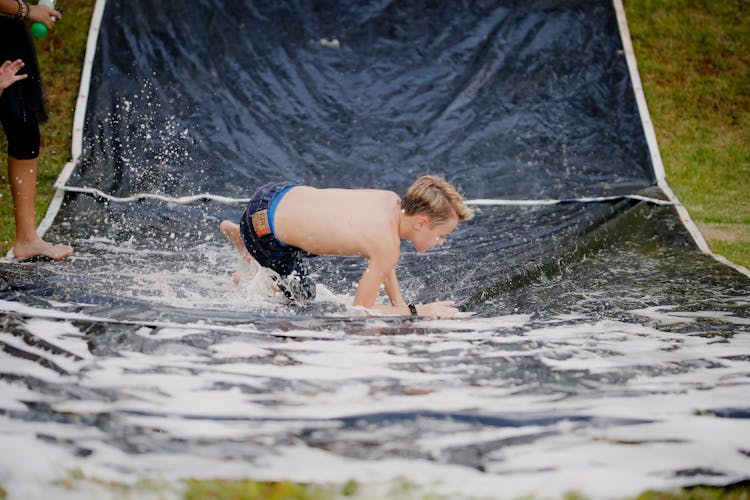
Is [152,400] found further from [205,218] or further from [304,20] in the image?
[304,20]

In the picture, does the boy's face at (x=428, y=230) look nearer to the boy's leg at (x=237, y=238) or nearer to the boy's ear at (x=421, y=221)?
the boy's ear at (x=421, y=221)

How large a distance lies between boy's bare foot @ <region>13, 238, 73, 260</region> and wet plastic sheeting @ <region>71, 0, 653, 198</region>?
47.2 inches

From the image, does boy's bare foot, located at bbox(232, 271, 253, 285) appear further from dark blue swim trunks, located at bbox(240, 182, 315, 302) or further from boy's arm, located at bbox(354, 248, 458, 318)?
boy's arm, located at bbox(354, 248, 458, 318)

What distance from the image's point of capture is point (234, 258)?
159 inches

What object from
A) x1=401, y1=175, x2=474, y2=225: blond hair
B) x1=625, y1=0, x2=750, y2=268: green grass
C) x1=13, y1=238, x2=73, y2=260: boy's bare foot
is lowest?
x1=13, y1=238, x2=73, y2=260: boy's bare foot

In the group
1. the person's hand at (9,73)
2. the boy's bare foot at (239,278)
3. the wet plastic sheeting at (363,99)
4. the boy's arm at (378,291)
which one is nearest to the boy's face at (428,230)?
the boy's arm at (378,291)

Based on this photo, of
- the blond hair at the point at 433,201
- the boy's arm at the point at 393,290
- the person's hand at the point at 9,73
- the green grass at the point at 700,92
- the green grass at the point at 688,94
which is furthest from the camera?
the green grass at the point at 700,92

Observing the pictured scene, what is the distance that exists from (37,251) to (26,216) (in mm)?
176

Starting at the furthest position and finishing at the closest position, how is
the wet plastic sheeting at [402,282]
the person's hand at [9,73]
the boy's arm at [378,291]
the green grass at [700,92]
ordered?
1. the green grass at [700,92]
2. the person's hand at [9,73]
3. the boy's arm at [378,291]
4. the wet plastic sheeting at [402,282]

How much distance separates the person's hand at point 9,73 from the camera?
346 centimetres

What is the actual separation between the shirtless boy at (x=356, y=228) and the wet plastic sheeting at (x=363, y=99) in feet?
5.79

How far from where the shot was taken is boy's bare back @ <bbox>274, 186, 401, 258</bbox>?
10.3ft

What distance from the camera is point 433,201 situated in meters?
3.15

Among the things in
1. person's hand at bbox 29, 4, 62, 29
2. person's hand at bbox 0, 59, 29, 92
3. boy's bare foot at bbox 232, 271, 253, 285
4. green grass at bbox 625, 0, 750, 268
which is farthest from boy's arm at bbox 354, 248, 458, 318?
green grass at bbox 625, 0, 750, 268
